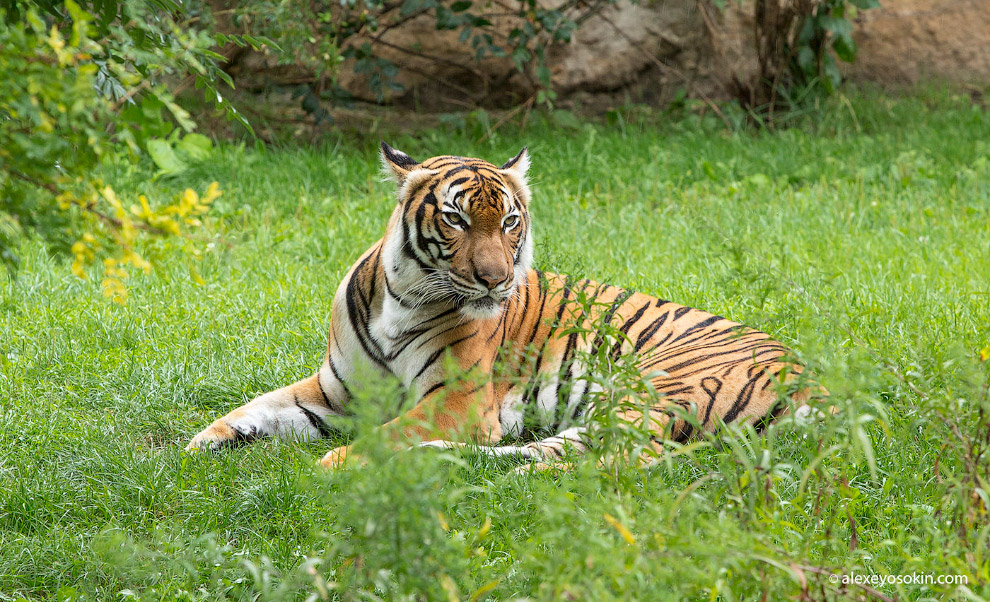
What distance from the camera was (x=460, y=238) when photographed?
10.5ft

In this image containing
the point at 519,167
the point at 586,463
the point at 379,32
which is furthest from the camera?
the point at 379,32

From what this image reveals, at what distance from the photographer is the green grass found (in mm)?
1684

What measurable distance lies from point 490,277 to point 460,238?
193mm

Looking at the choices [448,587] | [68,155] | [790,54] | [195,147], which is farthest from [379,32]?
[448,587]

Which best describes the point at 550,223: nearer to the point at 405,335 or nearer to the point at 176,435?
the point at 405,335

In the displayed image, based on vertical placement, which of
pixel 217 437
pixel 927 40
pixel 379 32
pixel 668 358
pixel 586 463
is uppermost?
pixel 927 40

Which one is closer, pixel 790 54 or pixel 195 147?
pixel 195 147

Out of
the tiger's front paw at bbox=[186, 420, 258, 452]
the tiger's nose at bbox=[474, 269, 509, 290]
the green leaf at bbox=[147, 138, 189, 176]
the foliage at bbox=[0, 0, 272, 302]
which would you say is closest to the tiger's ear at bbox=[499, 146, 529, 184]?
the tiger's nose at bbox=[474, 269, 509, 290]

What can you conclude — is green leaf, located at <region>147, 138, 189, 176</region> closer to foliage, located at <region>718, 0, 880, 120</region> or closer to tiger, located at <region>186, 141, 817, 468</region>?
tiger, located at <region>186, 141, 817, 468</region>

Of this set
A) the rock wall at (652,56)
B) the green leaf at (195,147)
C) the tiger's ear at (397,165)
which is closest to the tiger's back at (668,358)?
the tiger's ear at (397,165)

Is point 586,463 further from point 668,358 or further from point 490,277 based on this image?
point 668,358

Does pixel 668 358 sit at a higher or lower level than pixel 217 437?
higher

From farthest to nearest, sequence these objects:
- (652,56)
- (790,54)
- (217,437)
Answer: (652,56)
(790,54)
(217,437)

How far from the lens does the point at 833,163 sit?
23.1 feet
